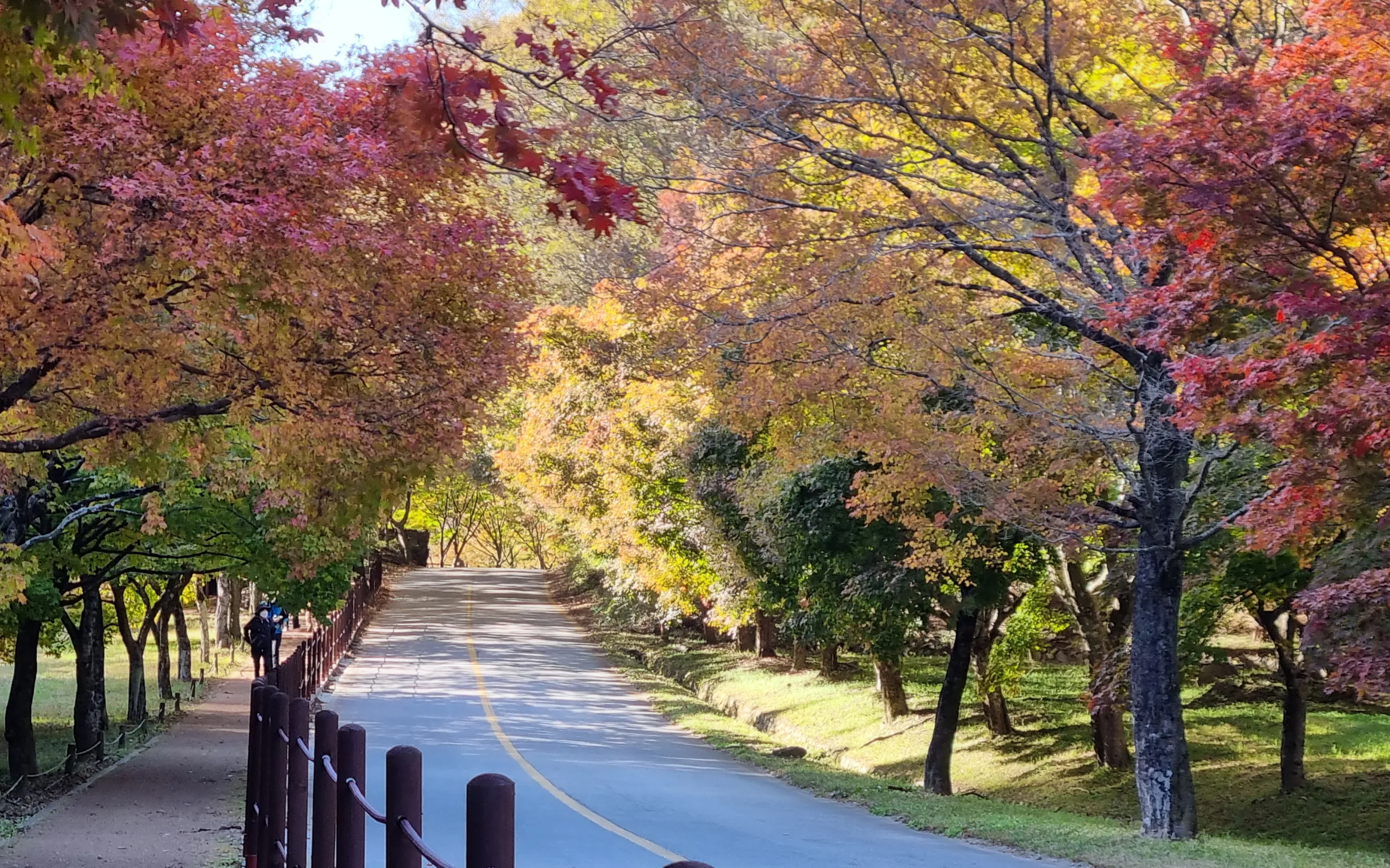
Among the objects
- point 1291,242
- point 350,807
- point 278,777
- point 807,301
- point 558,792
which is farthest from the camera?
point 558,792

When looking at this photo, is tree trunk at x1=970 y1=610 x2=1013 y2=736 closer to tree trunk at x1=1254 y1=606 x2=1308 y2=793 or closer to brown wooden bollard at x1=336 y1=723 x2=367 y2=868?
tree trunk at x1=1254 y1=606 x2=1308 y2=793

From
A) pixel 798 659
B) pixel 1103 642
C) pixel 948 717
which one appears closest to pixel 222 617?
pixel 798 659

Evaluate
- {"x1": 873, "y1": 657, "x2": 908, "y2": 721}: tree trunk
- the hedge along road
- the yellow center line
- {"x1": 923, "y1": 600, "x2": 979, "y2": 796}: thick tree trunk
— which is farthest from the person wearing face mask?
{"x1": 923, "y1": 600, "x2": 979, "y2": 796}: thick tree trunk

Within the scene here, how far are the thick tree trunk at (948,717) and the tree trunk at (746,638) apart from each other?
55.4 feet

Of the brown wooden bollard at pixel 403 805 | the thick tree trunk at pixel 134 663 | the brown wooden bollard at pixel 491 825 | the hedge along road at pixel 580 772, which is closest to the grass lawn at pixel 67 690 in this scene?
the thick tree trunk at pixel 134 663

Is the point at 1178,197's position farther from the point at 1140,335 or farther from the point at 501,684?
the point at 501,684

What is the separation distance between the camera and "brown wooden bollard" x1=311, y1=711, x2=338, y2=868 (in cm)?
502

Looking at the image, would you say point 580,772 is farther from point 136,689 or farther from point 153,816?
point 136,689

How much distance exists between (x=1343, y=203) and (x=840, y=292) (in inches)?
246

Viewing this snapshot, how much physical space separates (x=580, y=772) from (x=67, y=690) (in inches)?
1130

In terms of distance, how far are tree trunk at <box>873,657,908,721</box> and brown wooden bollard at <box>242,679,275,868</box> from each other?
63.0 feet

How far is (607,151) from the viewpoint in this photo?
14.5m

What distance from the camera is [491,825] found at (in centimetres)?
302

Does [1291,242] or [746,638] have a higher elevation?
[1291,242]
